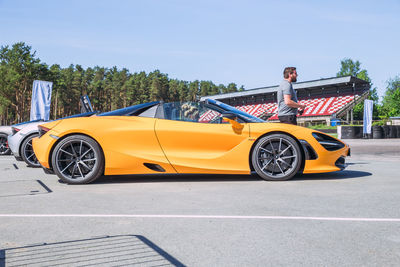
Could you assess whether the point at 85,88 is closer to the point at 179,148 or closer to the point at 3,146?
the point at 3,146

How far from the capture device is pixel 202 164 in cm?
549

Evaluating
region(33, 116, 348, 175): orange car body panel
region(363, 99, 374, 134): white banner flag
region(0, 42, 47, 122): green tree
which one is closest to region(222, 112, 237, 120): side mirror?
region(33, 116, 348, 175): orange car body panel

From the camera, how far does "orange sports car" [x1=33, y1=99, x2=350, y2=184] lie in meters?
5.51

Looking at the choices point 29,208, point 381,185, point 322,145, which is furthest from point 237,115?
point 29,208

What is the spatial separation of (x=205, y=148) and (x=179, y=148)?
0.36 m

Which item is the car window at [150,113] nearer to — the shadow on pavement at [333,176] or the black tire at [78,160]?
the black tire at [78,160]

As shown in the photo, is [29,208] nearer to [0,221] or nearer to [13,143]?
[0,221]

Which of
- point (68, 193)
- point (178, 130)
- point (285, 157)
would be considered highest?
point (178, 130)

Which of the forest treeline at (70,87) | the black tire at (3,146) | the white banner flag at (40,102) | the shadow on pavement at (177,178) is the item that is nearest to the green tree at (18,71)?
the forest treeline at (70,87)

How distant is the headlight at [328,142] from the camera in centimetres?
566

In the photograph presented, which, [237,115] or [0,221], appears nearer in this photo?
[0,221]

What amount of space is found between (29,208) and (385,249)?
3101 millimetres

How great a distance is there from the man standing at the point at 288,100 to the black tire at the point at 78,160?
121 inches

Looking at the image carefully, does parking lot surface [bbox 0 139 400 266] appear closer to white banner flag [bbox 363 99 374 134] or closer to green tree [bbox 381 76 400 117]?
white banner flag [bbox 363 99 374 134]
